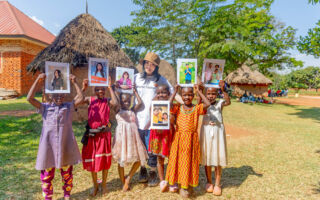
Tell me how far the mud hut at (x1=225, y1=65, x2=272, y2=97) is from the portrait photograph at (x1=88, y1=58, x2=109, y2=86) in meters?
22.1

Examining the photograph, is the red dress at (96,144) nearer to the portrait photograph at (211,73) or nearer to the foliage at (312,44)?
the portrait photograph at (211,73)

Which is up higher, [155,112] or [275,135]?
[155,112]

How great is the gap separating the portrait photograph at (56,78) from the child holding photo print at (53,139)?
8 cm

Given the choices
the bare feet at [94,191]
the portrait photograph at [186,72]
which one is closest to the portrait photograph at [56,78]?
the bare feet at [94,191]

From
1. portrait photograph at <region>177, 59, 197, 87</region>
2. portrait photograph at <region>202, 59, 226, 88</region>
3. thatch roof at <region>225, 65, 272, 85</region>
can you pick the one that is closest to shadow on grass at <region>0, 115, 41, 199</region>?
portrait photograph at <region>177, 59, 197, 87</region>

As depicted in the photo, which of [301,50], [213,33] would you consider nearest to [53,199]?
[213,33]

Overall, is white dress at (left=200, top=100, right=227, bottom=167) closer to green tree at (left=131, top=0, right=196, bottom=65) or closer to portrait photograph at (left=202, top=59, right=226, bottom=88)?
portrait photograph at (left=202, top=59, right=226, bottom=88)

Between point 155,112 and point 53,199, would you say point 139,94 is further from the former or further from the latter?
point 53,199

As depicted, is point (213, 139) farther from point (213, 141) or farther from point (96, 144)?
point (96, 144)

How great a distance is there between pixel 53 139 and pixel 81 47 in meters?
5.41

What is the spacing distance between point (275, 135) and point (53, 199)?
731 centimetres

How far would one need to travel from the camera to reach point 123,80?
303cm

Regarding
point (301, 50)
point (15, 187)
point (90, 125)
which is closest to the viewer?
point (90, 125)

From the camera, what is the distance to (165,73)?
15.4 metres
